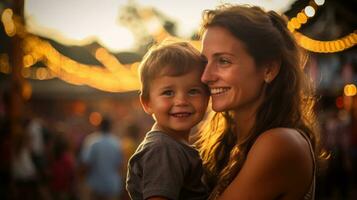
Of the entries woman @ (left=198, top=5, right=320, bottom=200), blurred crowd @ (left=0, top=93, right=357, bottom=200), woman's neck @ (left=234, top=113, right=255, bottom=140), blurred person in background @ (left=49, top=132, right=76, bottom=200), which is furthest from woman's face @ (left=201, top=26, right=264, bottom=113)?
blurred person in background @ (left=49, top=132, right=76, bottom=200)

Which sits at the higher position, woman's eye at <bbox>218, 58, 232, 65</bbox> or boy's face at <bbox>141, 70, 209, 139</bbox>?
woman's eye at <bbox>218, 58, 232, 65</bbox>

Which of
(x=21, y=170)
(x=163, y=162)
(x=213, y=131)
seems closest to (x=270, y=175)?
(x=163, y=162)

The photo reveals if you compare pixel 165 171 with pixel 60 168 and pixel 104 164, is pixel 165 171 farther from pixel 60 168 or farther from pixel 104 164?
pixel 60 168

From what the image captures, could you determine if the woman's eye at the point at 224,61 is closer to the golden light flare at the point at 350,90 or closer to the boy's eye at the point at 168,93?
the boy's eye at the point at 168,93

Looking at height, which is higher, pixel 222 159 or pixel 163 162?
pixel 163 162

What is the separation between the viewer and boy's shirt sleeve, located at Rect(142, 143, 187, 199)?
238 cm

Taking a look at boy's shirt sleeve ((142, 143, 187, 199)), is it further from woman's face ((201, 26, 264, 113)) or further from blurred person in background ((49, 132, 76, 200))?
blurred person in background ((49, 132, 76, 200))

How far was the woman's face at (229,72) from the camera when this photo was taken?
2662mm

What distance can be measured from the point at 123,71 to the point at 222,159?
17700 millimetres

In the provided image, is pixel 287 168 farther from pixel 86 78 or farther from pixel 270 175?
pixel 86 78

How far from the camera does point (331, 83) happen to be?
45.3ft

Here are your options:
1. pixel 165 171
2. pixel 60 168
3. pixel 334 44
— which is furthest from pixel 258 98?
pixel 60 168

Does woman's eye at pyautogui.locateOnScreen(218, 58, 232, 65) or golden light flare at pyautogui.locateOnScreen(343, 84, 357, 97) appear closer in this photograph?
woman's eye at pyautogui.locateOnScreen(218, 58, 232, 65)

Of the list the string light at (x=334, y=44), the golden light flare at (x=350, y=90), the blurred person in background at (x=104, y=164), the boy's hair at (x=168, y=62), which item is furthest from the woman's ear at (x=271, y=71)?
the golden light flare at (x=350, y=90)
